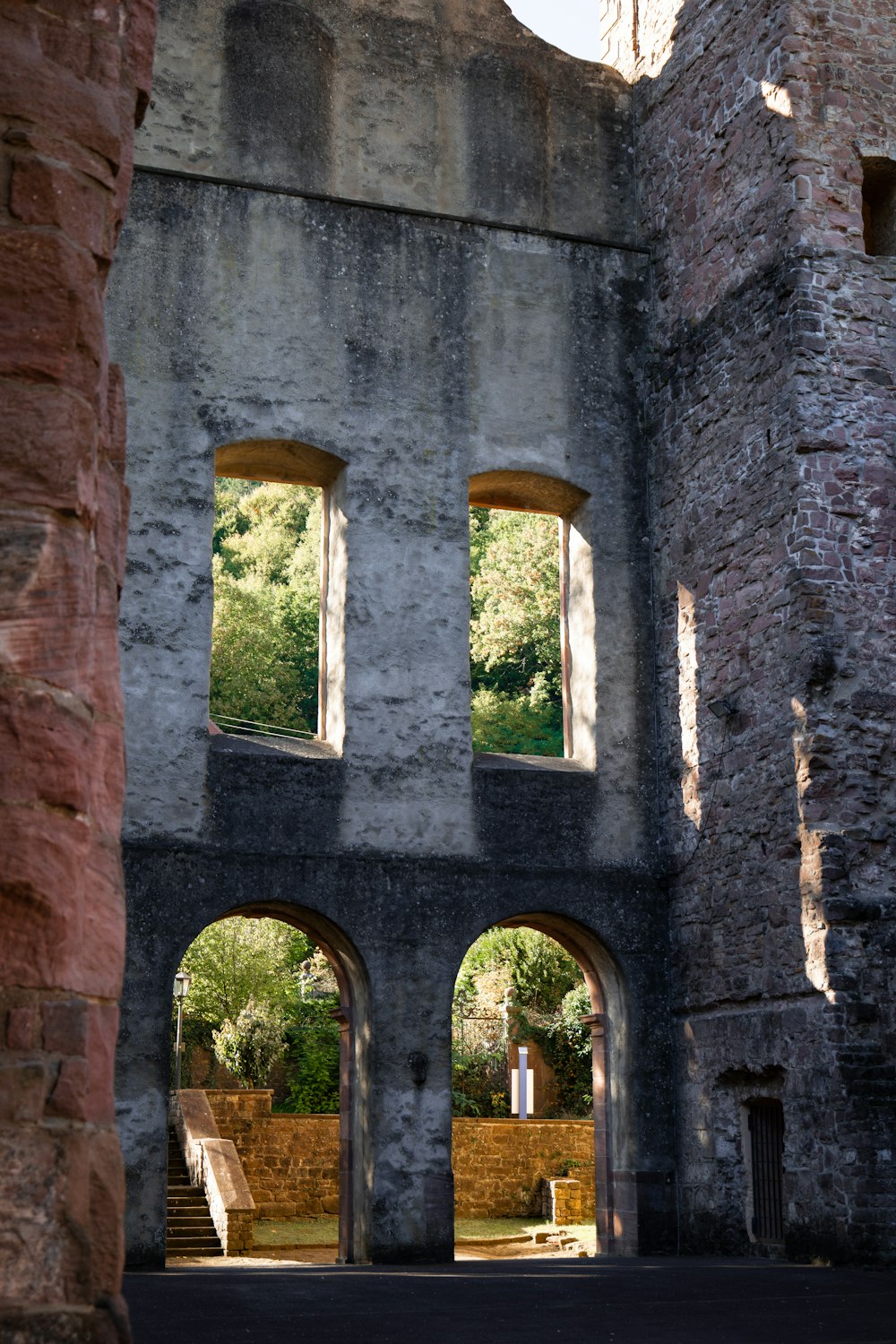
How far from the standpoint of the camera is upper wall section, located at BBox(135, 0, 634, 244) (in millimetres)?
12914

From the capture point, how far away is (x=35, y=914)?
351cm

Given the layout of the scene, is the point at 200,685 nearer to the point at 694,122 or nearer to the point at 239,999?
the point at 694,122

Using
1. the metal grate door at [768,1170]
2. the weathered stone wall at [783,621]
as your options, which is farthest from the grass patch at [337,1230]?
the weathered stone wall at [783,621]

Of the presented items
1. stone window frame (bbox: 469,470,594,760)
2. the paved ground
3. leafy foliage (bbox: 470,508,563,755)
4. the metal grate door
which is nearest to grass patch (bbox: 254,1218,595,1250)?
the metal grate door

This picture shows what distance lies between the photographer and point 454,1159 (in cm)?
1905

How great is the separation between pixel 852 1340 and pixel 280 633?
89.7ft

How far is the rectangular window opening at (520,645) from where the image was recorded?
1158 inches

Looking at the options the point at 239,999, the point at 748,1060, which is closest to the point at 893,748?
the point at 748,1060

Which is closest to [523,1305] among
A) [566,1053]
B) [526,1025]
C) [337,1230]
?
[337,1230]

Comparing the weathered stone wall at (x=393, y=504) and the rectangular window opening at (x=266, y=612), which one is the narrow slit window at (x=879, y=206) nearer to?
the weathered stone wall at (x=393, y=504)

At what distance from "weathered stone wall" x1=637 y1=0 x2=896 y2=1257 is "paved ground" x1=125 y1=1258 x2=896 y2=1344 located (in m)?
1.19

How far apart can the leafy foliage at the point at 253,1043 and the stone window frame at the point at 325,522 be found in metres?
10.1

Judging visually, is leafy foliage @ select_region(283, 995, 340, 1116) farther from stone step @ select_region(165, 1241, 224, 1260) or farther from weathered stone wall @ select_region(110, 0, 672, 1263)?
weathered stone wall @ select_region(110, 0, 672, 1263)

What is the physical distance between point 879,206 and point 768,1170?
23.6 feet
